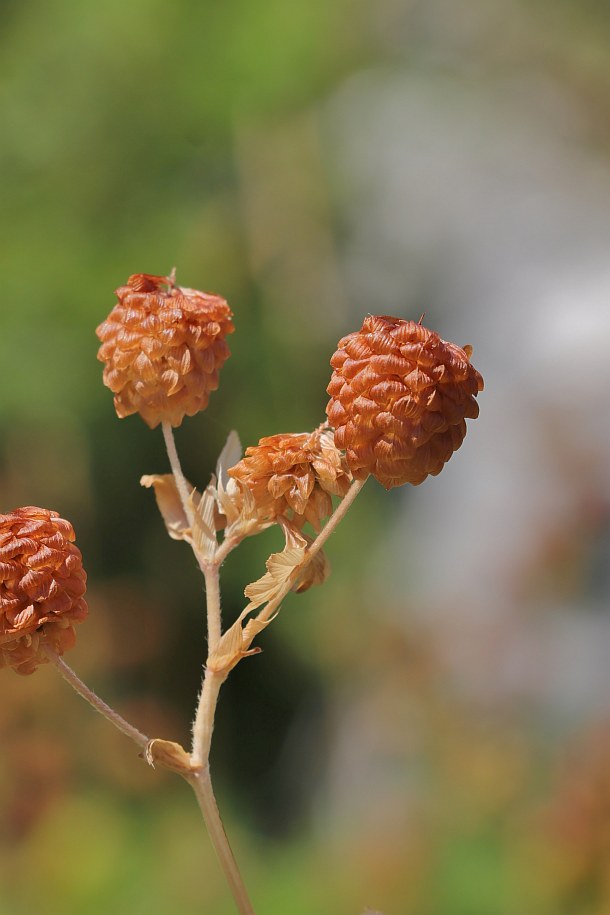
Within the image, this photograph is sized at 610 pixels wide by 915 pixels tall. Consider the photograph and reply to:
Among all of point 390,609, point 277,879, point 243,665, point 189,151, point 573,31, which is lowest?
point 277,879

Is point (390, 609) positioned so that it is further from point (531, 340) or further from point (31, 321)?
point (31, 321)

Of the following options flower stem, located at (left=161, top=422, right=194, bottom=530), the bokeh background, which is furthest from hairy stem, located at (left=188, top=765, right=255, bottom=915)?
the bokeh background

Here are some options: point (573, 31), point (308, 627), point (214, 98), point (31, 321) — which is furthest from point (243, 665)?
point (573, 31)

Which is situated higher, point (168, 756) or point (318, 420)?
point (318, 420)

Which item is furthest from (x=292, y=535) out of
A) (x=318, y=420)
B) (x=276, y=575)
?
(x=318, y=420)

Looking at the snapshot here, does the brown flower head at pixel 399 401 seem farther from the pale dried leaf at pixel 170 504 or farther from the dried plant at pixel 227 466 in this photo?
the pale dried leaf at pixel 170 504

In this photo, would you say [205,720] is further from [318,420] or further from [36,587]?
[318,420]
